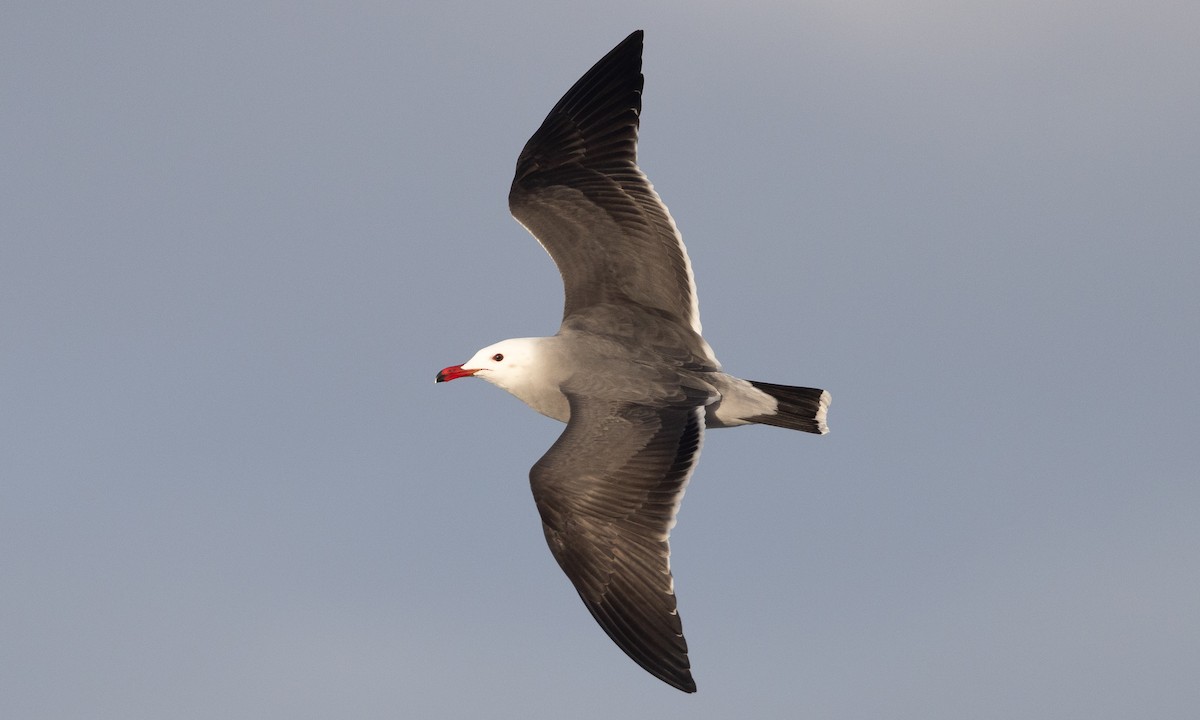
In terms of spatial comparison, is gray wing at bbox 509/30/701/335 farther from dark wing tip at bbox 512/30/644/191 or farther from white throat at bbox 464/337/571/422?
white throat at bbox 464/337/571/422

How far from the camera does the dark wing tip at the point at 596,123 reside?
15688 millimetres

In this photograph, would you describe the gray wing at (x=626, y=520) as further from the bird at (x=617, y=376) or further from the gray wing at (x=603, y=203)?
the gray wing at (x=603, y=203)

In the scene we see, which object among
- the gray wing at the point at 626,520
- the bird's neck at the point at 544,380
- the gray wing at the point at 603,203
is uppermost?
the gray wing at the point at 603,203

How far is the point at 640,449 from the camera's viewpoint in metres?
12.8

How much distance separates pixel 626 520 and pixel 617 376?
1645mm

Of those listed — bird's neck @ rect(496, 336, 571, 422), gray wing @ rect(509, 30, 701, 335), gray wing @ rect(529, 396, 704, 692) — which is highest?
gray wing @ rect(509, 30, 701, 335)

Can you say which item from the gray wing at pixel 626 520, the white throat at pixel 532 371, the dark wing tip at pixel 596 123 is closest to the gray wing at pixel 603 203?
the dark wing tip at pixel 596 123

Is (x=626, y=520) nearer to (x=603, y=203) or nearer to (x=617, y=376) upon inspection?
(x=617, y=376)

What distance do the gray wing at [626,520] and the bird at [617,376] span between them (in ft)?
0.04

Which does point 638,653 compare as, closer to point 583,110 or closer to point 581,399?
point 581,399

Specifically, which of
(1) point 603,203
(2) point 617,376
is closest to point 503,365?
(2) point 617,376

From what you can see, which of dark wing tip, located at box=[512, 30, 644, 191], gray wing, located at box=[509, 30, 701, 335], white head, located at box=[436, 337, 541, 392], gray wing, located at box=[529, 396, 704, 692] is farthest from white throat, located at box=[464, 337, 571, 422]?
dark wing tip, located at box=[512, 30, 644, 191]

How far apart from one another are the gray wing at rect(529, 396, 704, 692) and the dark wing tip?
12.2 feet

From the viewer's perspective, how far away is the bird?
1238 centimetres
